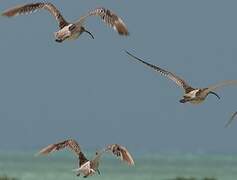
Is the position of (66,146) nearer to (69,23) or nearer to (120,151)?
(120,151)

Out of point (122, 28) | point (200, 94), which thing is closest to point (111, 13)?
point (122, 28)

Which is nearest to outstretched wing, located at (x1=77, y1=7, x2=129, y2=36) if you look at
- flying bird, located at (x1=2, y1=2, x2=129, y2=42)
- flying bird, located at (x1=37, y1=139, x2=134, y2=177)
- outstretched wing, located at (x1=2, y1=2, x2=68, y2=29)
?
flying bird, located at (x1=2, y1=2, x2=129, y2=42)

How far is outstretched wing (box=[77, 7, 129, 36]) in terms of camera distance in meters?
21.8

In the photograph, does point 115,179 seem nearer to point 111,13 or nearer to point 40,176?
point 40,176

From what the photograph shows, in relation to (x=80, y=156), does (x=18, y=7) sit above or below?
above

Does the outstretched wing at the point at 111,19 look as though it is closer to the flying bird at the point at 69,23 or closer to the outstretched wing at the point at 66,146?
the flying bird at the point at 69,23

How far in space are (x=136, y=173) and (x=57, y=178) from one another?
1460cm

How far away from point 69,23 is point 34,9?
1.00 metres

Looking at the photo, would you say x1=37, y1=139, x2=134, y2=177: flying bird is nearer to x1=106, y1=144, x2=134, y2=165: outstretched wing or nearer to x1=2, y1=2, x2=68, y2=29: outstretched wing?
x1=106, y1=144, x2=134, y2=165: outstretched wing

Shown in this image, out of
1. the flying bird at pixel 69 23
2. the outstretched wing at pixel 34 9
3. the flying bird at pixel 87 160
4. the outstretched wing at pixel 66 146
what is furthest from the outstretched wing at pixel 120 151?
the outstretched wing at pixel 34 9

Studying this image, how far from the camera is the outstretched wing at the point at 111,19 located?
21.8 metres

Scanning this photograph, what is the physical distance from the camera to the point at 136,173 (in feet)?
340

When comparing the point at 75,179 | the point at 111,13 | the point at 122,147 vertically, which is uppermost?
the point at 75,179

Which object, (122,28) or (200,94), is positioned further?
(200,94)
